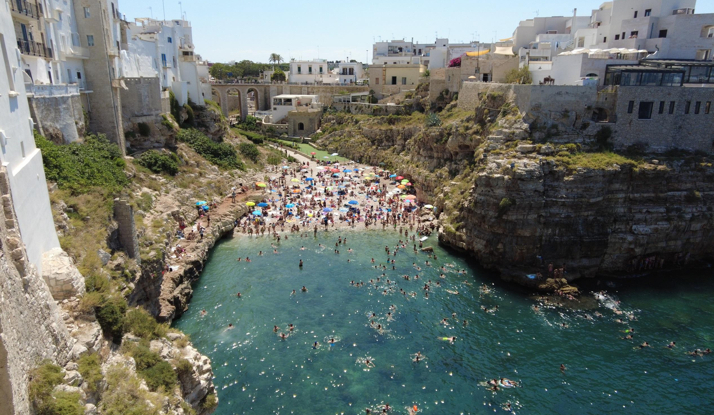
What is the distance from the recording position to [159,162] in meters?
37.1

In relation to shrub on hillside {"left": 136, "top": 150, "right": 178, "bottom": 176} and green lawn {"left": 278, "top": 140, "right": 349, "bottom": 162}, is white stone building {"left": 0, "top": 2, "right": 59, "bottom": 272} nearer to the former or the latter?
shrub on hillside {"left": 136, "top": 150, "right": 178, "bottom": 176}

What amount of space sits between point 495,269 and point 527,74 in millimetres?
22033

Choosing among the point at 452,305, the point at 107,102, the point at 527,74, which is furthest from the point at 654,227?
the point at 107,102

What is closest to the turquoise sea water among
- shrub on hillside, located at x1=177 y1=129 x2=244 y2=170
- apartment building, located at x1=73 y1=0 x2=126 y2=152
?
apartment building, located at x1=73 y1=0 x2=126 y2=152

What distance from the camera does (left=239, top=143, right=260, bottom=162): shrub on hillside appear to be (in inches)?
2042

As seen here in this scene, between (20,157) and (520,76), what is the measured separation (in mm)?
41746

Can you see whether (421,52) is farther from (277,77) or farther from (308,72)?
(277,77)

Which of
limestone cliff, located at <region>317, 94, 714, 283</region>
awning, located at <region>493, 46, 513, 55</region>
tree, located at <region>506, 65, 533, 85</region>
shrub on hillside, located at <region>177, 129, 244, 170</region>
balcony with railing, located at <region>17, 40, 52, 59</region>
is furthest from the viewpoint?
awning, located at <region>493, 46, 513, 55</region>

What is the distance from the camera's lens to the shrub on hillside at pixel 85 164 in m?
22.5

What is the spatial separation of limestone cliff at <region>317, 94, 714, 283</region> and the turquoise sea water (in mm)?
2227

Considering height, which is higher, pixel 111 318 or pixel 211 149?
pixel 211 149

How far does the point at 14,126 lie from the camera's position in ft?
42.7

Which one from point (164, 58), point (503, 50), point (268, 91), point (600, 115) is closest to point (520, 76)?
point (600, 115)

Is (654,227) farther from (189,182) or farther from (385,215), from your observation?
(189,182)
